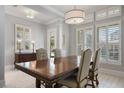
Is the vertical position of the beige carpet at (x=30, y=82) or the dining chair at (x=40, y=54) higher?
the dining chair at (x=40, y=54)

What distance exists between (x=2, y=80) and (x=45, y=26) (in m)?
4.12

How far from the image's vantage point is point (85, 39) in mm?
5031

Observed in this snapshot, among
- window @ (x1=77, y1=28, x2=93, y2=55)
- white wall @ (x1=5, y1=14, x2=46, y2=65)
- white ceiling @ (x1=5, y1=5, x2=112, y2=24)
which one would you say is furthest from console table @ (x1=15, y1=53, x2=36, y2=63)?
window @ (x1=77, y1=28, x2=93, y2=55)

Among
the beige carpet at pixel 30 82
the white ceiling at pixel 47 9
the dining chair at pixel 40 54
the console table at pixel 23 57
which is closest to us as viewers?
the beige carpet at pixel 30 82

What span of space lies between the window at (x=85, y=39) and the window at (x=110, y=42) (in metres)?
0.43

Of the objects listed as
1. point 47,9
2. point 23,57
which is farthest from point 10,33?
point 47,9

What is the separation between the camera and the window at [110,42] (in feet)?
13.1

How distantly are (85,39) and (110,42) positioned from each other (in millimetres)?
1152

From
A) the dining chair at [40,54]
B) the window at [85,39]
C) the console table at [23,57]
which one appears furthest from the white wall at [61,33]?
the dining chair at [40,54]

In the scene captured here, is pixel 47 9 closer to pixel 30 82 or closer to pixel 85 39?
pixel 85 39

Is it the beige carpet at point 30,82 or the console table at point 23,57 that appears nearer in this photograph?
the beige carpet at point 30,82

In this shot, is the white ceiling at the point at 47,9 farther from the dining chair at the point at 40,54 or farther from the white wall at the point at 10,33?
the dining chair at the point at 40,54

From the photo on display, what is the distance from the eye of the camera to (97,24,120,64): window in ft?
13.1

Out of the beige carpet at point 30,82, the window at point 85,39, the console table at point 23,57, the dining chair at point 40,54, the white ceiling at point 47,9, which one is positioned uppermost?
the white ceiling at point 47,9
